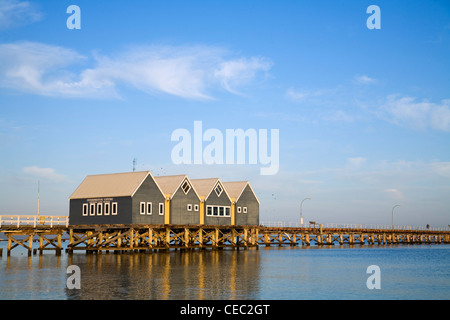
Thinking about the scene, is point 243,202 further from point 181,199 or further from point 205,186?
point 181,199

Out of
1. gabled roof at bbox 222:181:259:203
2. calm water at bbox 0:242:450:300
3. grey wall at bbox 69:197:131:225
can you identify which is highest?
gabled roof at bbox 222:181:259:203

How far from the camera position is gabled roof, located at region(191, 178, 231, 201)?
2906 inches

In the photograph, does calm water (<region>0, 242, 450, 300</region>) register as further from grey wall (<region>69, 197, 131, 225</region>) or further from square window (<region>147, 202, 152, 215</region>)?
square window (<region>147, 202, 152, 215</region>)

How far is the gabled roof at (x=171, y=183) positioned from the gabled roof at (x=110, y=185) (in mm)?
A: 4934

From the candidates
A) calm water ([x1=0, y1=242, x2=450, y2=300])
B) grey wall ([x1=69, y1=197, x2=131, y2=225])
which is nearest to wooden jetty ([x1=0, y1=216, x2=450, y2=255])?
grey wall ([x1=69, y1=197, x2=131, y2=225])

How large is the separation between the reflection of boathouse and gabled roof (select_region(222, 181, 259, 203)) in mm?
156

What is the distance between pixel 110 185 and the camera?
6594 centimetres

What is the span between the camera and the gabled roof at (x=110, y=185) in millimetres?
63438

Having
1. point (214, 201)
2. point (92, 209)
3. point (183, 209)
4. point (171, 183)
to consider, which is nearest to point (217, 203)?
point (214, 201)

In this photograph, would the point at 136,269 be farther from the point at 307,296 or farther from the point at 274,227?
the point at 274,227

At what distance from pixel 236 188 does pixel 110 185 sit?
21.0m

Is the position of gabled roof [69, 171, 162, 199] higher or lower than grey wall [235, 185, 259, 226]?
higher
